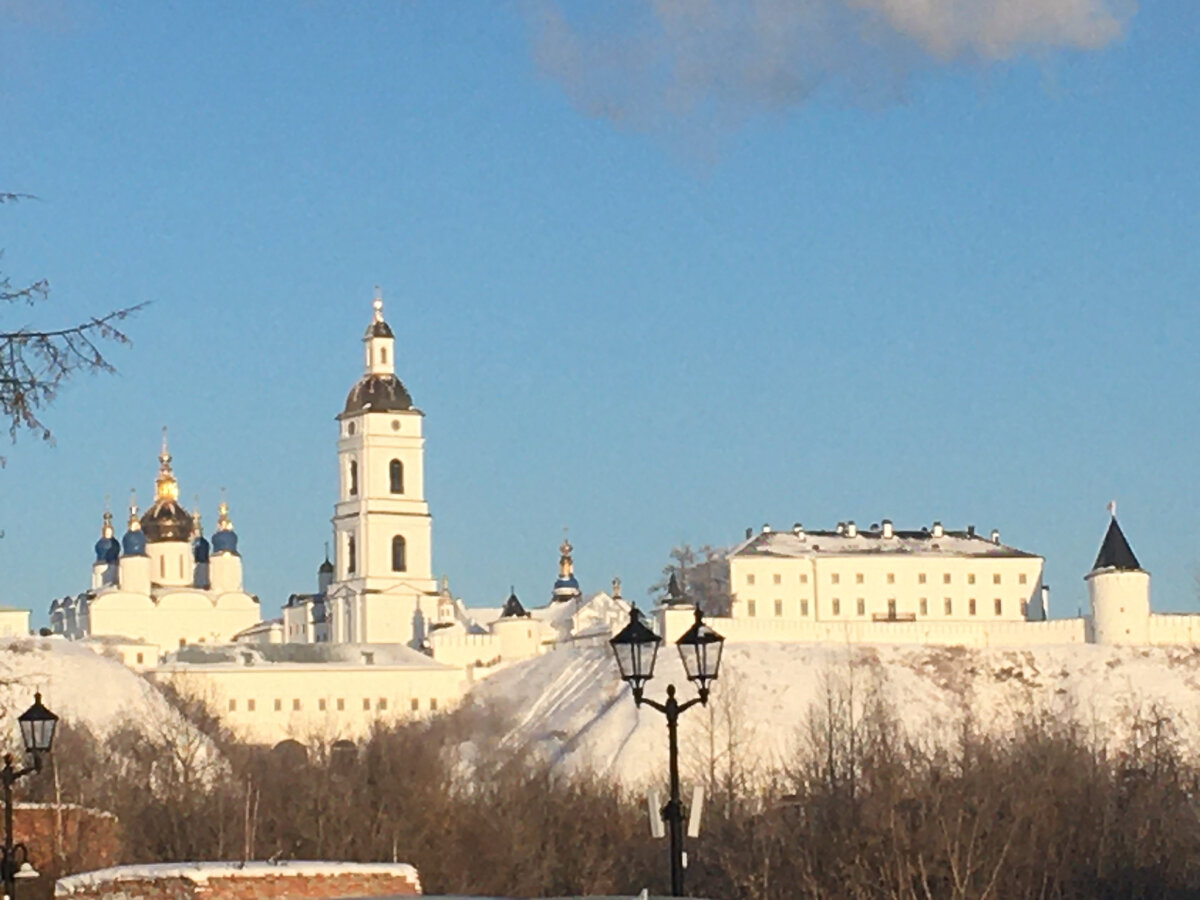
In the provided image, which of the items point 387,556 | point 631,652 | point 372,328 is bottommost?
point 631,652

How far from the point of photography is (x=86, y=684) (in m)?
84.1

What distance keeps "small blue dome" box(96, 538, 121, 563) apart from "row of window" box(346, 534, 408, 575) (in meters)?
13.9

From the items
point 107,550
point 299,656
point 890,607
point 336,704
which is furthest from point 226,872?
point 107,550

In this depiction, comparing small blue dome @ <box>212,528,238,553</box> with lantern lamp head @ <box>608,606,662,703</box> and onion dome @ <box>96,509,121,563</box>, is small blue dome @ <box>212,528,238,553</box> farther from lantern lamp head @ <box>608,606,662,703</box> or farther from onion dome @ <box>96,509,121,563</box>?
lantern lamp head @ <box>608,606,662,703</box>

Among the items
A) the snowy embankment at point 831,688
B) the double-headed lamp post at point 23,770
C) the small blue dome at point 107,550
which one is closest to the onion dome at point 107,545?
the small blue dome at point 107,550

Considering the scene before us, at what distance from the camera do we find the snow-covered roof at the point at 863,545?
342ft

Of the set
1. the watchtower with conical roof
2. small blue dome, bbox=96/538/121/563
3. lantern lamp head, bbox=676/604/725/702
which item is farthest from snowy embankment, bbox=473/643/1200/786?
lantern lamp head, bbox=676/604/725/702

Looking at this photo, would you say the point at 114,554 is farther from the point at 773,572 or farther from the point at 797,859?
the point at 797,859

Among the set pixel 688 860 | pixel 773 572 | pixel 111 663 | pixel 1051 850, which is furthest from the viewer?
pixel 773 572

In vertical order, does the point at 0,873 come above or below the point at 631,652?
below

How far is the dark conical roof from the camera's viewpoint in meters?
99.7

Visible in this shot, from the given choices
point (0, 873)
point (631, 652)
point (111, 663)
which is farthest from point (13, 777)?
point (111, 663)

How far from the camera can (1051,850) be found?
2544cm

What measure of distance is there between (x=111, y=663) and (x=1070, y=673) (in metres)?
33.3
